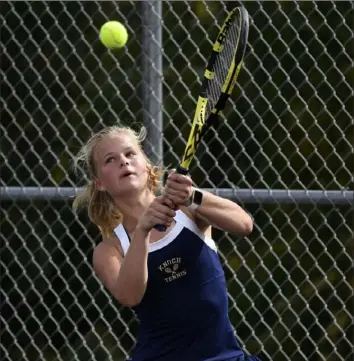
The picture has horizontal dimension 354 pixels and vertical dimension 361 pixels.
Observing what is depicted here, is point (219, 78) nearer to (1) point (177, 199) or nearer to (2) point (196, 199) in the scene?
(2) point (196, 199)

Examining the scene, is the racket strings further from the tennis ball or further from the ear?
the tennis ball

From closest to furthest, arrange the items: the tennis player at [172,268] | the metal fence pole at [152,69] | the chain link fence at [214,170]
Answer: the tennis player at [172,268], the metal fence pole at [152,69], the chain link fence at [214,170]

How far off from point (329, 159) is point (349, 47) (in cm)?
50

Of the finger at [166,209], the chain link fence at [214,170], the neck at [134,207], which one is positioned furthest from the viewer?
the chain link fence at [214,170]

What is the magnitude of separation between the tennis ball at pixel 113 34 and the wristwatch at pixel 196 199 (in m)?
1.55

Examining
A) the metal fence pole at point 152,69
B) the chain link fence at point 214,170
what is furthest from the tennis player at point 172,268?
the chain link fence at point 214,170

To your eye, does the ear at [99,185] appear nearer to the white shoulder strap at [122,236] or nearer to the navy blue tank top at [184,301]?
the white shoulder strap at [122,236]

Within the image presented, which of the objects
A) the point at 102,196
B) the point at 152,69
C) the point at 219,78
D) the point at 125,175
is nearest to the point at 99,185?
the point at 102,196

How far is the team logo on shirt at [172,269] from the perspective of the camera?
3756 millimetres

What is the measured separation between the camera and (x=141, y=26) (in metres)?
5.10

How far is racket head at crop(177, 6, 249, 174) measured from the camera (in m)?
3.48

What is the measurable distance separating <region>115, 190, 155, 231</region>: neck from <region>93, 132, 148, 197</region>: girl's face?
31 mm

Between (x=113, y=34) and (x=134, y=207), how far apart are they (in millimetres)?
1333

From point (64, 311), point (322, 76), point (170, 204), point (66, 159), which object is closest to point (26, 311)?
point (64, 311)
